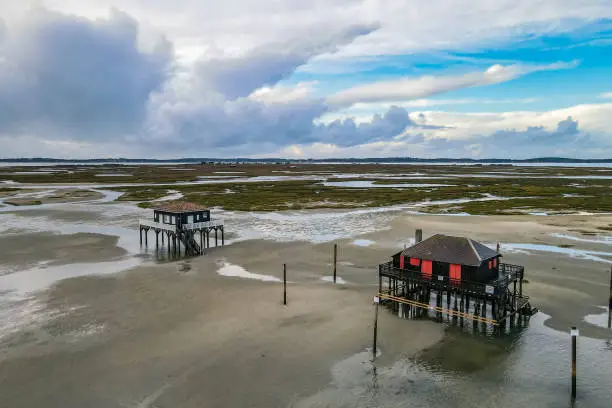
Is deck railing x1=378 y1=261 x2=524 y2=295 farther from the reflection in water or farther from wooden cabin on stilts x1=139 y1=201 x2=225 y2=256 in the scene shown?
wooden cabin on stilts x1=139 y1=201 x2=225 y2=256

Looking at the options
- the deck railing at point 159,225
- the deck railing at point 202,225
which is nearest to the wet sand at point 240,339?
the deck railing at point 202,225

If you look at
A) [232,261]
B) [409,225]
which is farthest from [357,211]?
[232,261]

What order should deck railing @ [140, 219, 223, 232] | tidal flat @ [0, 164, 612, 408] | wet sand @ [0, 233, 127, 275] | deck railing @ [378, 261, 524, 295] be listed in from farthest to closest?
deck railing @ [140, 219, 223, 232] → wet sand @ [0, 233, 127, 275] → deck railing @ [378, 261, 524, 295] → tidal flat @ [0, 164, 612, 408]

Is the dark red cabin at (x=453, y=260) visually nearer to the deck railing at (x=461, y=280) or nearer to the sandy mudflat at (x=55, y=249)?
the deck railing at (x=461, y=280)

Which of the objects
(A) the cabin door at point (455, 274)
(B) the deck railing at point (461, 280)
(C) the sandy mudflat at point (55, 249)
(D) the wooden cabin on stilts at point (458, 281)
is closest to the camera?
(B) the deck railing at point (461, 280)

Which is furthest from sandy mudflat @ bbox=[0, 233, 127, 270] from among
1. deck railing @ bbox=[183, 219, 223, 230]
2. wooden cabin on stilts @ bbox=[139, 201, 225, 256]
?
deck railing @ bbox=[183, 219, 223, 230]

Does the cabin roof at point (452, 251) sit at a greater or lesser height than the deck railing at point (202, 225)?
greater

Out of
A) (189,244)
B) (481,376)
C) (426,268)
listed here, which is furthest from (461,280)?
(189,244)

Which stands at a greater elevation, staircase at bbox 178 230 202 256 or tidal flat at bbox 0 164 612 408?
staircase at bbox 178 230 202 256
